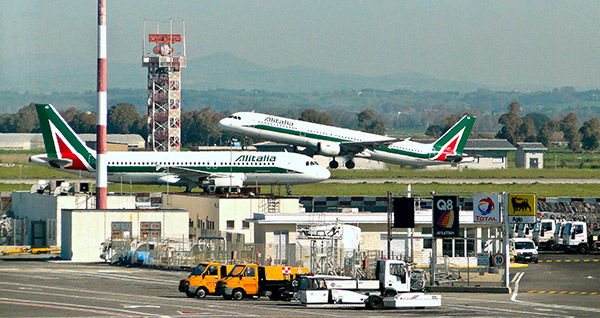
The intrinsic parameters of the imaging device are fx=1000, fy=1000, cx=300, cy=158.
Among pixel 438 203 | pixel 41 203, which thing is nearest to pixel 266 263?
pixel 438 203

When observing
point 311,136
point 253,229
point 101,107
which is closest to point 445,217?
point 253,229

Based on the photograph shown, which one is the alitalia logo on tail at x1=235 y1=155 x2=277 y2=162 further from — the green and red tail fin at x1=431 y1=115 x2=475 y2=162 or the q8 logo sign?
the q8 logo sign

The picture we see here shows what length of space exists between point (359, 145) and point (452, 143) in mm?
14883

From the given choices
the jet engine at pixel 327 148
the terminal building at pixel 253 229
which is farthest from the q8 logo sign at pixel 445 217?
the jet engine at pixel 327 148

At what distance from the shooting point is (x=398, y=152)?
115250 millimetres

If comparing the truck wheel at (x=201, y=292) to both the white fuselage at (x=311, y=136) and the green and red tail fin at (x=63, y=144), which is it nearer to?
the green and red tail fin at (x=63, y=144)

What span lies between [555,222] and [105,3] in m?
41.2

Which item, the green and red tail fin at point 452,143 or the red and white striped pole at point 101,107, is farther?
the green and red tail fin at point 452,143

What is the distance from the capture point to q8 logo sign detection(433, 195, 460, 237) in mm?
53062

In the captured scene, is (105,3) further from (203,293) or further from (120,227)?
(203,293)

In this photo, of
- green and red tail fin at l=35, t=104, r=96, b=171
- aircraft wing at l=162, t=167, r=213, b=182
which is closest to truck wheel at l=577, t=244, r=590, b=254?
aircraft wing at l=162, t=167, r=213, b=182

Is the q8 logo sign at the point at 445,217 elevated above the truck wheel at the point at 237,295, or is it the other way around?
the q8 logo sign at the point at 445,217

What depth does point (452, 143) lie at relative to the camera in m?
120

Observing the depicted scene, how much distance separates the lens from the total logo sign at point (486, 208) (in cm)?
5291
